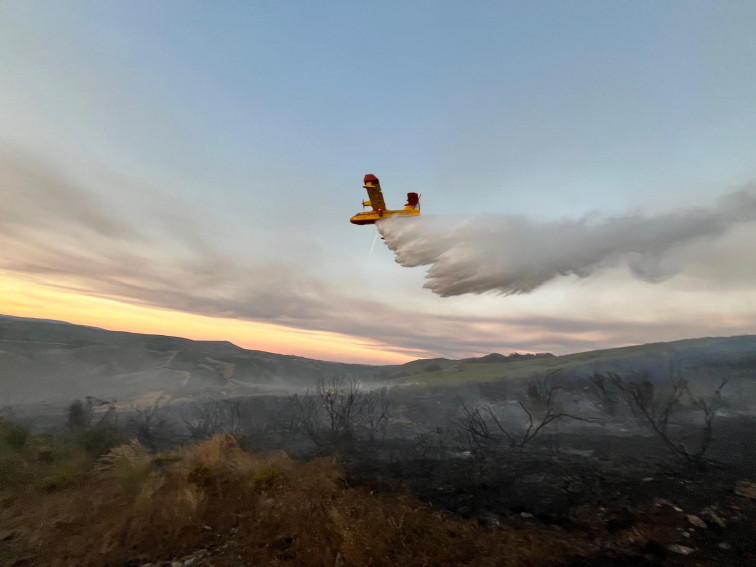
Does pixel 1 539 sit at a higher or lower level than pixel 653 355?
lower

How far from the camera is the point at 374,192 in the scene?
16875 millimetres

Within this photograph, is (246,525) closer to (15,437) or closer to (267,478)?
(267,478)

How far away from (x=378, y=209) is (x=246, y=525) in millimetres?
14561

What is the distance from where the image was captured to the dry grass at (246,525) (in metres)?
6.44

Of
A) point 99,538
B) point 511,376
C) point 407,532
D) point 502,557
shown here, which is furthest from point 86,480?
point 511,376

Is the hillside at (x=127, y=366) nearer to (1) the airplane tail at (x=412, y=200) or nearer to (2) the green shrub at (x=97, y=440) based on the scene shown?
(2) the green shrub at (x=97, y=440)

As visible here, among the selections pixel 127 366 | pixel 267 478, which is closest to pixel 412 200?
pixel 267 478

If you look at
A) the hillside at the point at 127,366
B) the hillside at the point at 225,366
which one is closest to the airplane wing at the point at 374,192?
the hillside at the point at 225,366

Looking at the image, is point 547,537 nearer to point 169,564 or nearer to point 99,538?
point 169,564

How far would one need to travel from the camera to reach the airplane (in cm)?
1688

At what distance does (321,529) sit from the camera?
7324 mm

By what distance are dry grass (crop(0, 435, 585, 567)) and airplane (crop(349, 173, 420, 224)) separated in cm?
1270

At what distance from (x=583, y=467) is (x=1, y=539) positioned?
16.3m

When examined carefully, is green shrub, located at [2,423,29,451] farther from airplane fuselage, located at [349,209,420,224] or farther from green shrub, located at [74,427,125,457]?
airplane fuselage, located at [349,209,420,224]
